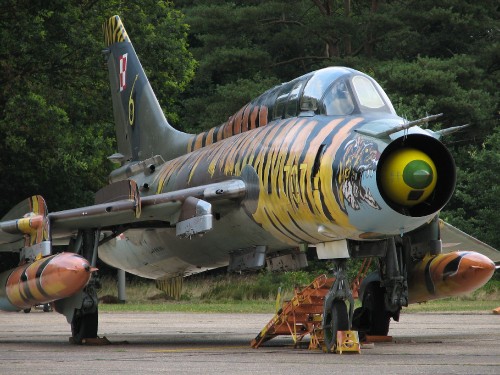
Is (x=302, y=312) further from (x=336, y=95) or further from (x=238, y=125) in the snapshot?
(x=238, y=125)

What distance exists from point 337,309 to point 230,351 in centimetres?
153

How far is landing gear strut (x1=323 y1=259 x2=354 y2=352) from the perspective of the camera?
12.3m

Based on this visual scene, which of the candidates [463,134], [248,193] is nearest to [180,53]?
[463,134]

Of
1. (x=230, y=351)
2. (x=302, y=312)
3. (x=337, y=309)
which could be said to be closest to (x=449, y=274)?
(x=302, y=312)

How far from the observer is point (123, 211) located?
1452cm

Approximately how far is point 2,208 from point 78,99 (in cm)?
632

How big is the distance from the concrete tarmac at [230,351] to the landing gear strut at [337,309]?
26 cm

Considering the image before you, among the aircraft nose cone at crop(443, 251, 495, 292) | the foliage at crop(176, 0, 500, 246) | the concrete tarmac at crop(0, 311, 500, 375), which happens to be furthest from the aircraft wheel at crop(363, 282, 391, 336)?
the foliage at crop(176, 0, 500, 246)

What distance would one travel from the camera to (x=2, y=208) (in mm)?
40906

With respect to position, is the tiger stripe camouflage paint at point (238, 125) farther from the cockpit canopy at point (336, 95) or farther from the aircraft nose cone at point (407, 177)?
the aircraft nose cone at point (407, 177)

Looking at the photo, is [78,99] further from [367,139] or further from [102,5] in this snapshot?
[367,139]

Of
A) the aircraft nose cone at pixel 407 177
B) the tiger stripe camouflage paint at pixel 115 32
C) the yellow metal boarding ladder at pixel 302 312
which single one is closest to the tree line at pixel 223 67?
the tiger stripe camouflage paint at pixel 115 32

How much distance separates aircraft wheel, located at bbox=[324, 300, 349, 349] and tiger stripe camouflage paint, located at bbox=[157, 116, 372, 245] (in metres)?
0.80

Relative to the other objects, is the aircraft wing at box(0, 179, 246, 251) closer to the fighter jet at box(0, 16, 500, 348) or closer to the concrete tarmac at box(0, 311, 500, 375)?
the fighter jet at box(0, 16, 500, 348)
